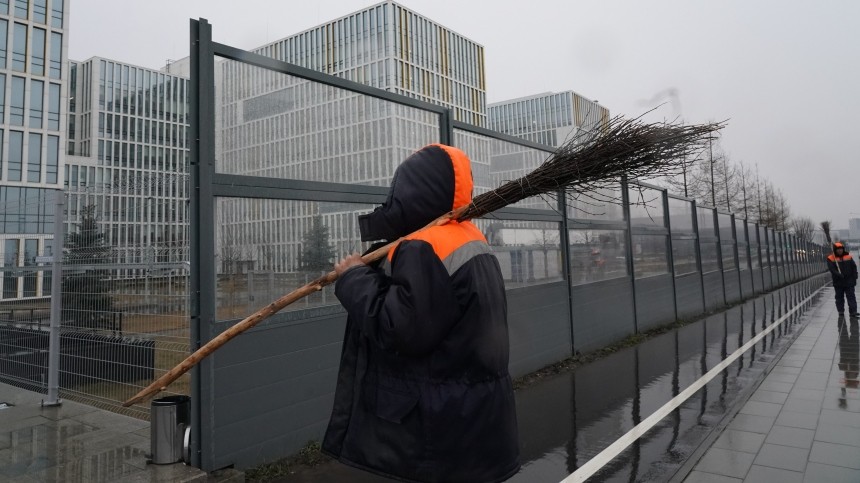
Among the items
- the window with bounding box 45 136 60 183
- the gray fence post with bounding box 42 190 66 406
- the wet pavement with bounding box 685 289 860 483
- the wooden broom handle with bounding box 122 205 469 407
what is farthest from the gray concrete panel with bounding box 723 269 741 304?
the window with bounding box 45 136 60 183

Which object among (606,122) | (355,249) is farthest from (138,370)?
(606,122)

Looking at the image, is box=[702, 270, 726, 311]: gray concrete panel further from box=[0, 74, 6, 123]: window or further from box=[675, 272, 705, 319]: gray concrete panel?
box=[0, 74, 6, 123]: window

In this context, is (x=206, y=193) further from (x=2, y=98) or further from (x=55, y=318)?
(x=2, y=98)

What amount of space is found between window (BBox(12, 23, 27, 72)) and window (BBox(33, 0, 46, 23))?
4.20 ft

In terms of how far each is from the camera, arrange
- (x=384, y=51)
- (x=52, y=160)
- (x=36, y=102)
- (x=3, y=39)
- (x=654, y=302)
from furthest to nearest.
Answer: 1. (x=384, y=51)
2. (x=52, y=160)
3. (x=36, y=102)
4. (x=3, y=39)
5. (x=654, y=302)

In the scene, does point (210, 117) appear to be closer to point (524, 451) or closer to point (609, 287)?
point (524, 451)

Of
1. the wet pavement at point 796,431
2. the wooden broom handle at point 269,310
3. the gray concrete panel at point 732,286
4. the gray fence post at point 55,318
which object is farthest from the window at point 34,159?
the wet pavement at point 796,431

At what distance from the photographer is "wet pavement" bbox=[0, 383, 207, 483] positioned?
3418mm

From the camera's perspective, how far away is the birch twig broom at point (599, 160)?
238 cm

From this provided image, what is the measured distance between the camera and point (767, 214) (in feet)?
126

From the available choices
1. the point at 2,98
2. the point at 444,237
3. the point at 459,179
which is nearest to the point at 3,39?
the point at 2,98

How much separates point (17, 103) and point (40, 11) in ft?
25.8

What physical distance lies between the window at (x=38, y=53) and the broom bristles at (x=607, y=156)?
51.9 m

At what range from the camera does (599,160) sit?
95.4 inches
